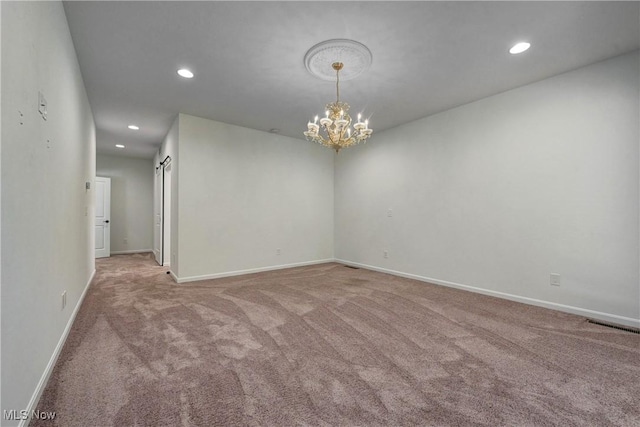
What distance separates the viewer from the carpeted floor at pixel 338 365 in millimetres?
1512

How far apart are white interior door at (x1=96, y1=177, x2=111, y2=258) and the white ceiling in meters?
3.47

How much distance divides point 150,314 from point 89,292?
1.60 m

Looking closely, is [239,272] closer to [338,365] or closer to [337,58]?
[338,365]

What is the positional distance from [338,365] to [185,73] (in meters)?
3.38

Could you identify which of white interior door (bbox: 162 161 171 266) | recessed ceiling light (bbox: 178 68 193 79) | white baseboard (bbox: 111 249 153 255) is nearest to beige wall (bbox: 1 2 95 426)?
recessed ceiling light (bbox: 178 68 193 79)

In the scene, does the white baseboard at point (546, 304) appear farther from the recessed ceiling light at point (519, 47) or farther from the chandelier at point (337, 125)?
the recessed ceiling light at point (519, 47)

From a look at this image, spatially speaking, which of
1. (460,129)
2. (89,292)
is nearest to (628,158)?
(460,129)

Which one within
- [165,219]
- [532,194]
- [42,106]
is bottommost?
[165,219]

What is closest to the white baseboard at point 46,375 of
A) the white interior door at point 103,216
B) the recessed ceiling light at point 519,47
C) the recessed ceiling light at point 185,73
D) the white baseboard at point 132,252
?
the recessed ceiling light at point 185,73

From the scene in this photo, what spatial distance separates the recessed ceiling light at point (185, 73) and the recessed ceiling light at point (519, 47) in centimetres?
339

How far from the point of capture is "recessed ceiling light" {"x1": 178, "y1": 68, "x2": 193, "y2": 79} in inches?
122

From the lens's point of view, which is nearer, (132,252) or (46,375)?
(46,375)

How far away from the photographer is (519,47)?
106 inches

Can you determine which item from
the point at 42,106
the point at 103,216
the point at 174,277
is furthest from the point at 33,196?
the point at 103,216
